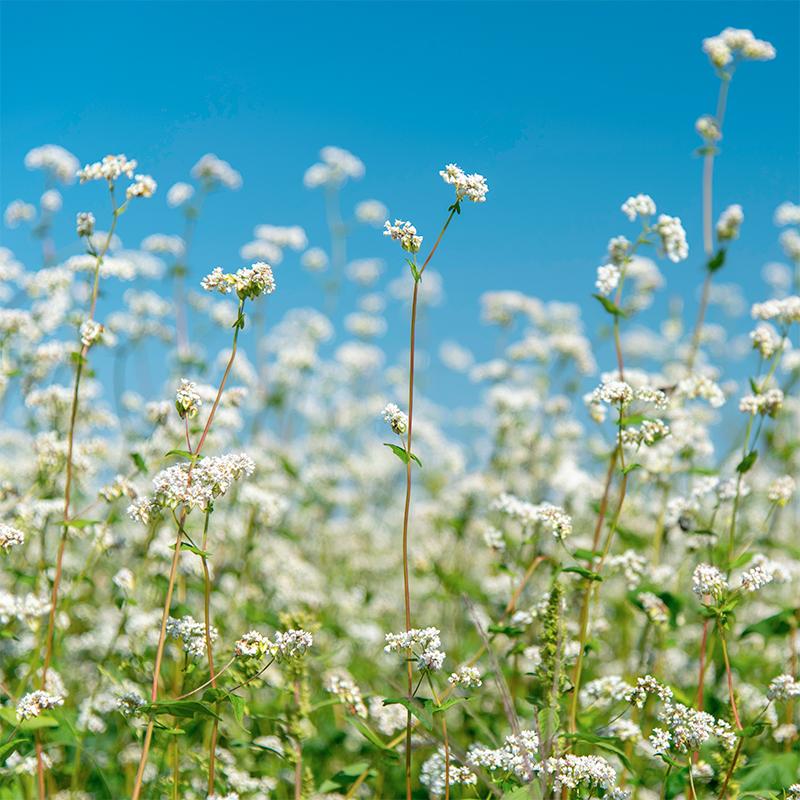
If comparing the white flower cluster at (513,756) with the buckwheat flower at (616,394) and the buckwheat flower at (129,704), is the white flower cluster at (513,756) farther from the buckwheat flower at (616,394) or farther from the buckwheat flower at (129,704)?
the buckwheat flower at (616,394)

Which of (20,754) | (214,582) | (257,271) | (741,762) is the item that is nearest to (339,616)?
(214,582)

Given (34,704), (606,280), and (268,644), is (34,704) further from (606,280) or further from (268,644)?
(606,280)

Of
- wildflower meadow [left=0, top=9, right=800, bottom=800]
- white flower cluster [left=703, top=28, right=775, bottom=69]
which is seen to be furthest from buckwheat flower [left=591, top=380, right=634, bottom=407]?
white flower cluster [left=703, top=28, right=775, bottom=69]

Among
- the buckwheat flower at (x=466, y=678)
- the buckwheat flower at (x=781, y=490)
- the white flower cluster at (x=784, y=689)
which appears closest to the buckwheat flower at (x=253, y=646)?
the buckwheat flower at (x=466, y=678)

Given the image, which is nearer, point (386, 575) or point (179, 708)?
point (179, 708)

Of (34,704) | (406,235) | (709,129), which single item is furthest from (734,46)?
(34,704)

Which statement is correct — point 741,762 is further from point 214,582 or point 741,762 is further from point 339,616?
point 339,616
